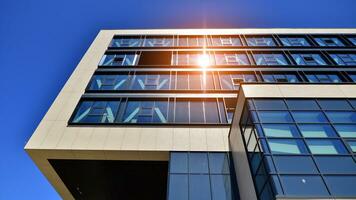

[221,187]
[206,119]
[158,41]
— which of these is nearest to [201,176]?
[221,187]

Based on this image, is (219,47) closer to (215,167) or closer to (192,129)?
(192,129)

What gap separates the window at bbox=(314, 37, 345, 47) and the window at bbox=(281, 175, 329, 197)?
2202cm

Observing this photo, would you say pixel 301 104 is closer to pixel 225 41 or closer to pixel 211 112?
pixel 211 112

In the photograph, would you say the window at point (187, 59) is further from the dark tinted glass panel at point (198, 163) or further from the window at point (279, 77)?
the dark tinted glass panel at point (198, 163)

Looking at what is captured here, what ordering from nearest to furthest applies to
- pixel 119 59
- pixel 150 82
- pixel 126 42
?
pixel 150 82
pixel 119 59
pixel 126 42

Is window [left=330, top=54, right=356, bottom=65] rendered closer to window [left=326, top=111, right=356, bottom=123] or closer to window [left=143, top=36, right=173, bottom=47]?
window [left=326, top=111, right=356, bottom=123]

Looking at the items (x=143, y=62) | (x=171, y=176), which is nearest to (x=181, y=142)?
(x=171, y=176)

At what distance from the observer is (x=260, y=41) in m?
28.3

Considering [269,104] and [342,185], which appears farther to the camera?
[269,104]

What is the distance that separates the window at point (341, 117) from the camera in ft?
40.0

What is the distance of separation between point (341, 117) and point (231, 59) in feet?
46.1

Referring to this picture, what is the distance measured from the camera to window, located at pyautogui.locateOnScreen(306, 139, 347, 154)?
35.2 feet

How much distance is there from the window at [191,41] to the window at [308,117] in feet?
53.7

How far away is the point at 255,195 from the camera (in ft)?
37.0
